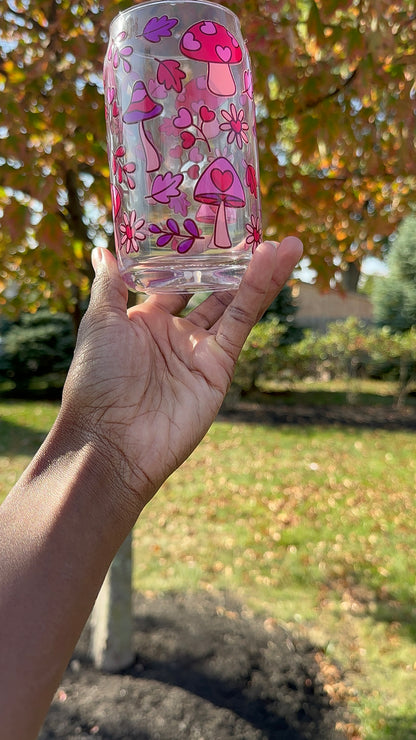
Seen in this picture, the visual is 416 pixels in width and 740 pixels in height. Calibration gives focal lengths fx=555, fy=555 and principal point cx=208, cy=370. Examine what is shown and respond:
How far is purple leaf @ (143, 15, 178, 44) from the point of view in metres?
1.09

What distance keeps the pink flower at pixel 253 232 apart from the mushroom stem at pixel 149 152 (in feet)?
0.77

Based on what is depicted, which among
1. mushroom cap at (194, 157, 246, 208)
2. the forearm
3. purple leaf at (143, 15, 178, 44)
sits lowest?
the forearm

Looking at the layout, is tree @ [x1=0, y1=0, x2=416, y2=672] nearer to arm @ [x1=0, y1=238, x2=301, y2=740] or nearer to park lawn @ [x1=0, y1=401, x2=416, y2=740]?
arm @ [x1=0, y1=238, x2=301, y2=740]

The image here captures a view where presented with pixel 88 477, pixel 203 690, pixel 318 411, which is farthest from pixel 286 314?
pixel 88 477

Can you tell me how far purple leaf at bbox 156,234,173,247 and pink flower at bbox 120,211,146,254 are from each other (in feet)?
0.13

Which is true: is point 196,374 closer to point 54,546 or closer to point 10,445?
point 54,546

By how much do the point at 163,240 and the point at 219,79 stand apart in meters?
0.34

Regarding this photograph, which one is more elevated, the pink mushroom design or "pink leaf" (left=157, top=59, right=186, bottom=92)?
"pink leaf" (left=157, top=59, right=186, bottom=92)

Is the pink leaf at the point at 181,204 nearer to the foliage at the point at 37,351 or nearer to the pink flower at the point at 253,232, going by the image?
the pink flower at the point at 253,232

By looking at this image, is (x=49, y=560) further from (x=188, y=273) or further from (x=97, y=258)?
(x=97, y=258)

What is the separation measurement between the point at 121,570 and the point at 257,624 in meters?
1.15

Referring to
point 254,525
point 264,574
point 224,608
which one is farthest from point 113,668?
point 254,525

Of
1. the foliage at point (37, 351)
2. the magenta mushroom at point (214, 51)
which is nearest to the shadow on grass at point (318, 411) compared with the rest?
the foliage at point (37, 351)

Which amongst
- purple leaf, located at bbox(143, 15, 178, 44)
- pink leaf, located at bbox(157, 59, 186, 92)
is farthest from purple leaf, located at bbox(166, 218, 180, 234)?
purple leaf, located at bbox(143, 15, 178, 44)
